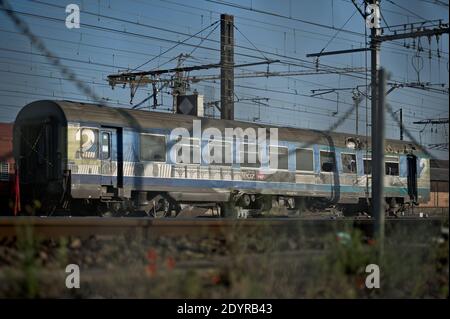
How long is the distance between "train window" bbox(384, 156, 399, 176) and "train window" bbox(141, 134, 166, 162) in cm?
1124

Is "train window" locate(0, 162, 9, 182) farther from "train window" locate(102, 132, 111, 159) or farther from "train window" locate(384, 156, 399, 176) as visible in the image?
"train window" locate(384, 156, 399, 176)

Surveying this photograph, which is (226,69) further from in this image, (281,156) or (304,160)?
(281,156)

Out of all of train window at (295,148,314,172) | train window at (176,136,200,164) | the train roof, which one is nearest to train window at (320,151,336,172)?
train window at (295,148,314,172)

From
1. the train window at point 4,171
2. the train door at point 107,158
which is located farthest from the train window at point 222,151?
the train window at point 4,171

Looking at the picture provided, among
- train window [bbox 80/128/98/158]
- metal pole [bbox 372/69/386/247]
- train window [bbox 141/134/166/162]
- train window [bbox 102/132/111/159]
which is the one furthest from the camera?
train window [bbox 141/134/166/162]

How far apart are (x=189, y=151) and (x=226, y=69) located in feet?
39.4

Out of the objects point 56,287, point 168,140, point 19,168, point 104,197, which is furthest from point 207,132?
point 56,287

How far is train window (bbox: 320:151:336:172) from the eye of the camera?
2447cm

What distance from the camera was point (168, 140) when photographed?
19750 millimetres

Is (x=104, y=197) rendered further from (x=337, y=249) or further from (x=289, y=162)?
(x=337, y=249)

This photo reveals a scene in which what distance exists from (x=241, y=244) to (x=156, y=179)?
1202cm

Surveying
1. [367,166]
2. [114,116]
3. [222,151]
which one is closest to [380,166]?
[114,116]

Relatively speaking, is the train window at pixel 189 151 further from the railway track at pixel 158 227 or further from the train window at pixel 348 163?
the train window at pixel 348 163

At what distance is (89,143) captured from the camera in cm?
1802
